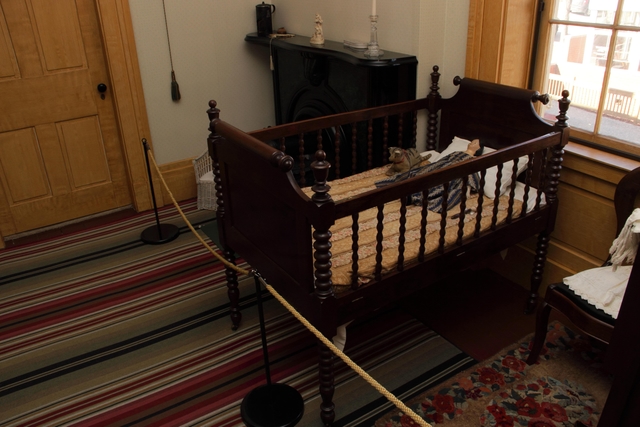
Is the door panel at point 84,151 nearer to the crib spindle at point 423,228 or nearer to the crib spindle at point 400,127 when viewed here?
the crib spindle at point 400,127

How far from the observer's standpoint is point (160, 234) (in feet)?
11.9

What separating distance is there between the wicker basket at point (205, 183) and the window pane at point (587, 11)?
7.89 feet

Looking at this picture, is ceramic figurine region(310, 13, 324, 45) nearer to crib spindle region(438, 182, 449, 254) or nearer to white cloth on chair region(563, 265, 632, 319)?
crib spindle region(438, 182, 449, 254)

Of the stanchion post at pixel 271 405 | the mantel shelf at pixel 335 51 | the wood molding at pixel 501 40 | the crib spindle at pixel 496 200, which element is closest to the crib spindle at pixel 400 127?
the mantel shelf at pixel 335 51

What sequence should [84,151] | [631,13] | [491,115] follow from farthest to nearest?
[84,151], [491,115], [631,13]

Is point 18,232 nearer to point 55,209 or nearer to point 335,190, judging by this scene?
point 55,209

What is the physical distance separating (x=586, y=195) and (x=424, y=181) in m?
1.06

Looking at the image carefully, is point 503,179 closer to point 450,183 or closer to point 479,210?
point 450,183

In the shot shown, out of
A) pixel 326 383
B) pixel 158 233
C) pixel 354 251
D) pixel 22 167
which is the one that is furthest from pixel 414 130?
pixel 22 167

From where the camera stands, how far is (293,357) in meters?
2.54

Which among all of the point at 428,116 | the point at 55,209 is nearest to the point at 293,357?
the point at 428,116

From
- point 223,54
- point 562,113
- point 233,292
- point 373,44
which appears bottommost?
point 233,292

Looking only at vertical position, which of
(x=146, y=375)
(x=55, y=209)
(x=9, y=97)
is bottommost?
(x=146, y=375)

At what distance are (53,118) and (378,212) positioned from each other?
2634mm
